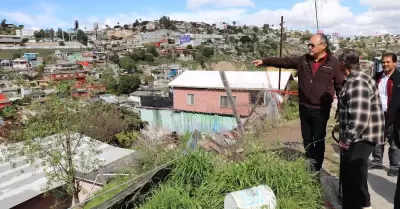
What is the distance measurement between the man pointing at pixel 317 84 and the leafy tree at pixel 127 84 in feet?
145

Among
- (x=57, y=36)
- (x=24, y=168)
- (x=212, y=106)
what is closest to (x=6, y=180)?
(x=24, y=168)

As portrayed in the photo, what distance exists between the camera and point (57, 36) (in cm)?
13962

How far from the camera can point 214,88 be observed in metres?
15.1

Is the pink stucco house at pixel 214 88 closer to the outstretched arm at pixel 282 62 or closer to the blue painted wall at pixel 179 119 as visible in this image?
the blue painted wall at pixel 179 119

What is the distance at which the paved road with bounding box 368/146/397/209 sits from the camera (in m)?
2.94

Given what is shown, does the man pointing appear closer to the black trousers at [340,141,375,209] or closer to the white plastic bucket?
the black trousers at [340,141,375,209]

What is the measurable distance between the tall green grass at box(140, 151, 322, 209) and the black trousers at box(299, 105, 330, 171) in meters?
0.17

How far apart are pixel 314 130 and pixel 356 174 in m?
0.69

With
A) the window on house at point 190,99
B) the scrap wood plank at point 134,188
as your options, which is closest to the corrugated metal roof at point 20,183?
the scrap wood plank at point 134,188

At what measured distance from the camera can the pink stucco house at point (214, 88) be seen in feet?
41.6

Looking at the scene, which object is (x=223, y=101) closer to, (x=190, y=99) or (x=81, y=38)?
(x=190, y=99)

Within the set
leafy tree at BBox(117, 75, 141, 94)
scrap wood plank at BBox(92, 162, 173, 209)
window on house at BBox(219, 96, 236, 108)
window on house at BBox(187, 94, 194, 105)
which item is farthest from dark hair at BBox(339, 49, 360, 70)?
leafy tree at BBox(117, 75, 141, 94)

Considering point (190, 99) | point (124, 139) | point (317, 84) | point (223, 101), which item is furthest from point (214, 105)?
point (317, 84)

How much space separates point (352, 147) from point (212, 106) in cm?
1250
